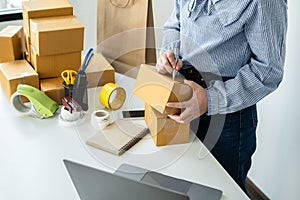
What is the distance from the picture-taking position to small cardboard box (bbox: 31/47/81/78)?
1.78 meters

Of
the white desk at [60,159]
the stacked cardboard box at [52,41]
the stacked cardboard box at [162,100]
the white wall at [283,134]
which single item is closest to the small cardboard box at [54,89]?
the stacked cardboard box at [52,41]

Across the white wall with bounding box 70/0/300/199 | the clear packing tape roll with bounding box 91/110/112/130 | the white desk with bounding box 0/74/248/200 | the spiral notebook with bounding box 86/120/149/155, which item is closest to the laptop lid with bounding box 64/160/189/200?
the white desk with bounding box 0/74/248/200

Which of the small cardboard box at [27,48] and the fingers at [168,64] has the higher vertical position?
the fingers at [168,64]

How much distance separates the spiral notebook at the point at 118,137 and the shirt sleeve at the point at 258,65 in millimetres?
252

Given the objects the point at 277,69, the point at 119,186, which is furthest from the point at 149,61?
the point at 119,186

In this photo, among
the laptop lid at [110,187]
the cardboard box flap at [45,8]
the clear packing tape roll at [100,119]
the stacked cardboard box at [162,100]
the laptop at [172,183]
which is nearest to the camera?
the laptop lid at [110,187]

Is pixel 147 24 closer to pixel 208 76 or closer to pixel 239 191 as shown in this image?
pixel 208 76

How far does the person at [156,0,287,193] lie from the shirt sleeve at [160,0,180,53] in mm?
34

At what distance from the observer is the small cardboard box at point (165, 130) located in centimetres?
148

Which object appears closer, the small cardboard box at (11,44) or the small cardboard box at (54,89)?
the small cardboard box at (54,89)

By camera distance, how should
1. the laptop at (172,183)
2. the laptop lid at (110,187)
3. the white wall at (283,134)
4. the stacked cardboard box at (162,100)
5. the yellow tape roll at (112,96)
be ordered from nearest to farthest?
the laptop lid at (110,187) < the laptop at (172,183) < the stacked cardboard box at (162,100) < the yellow tape roll at (112,96) < the white wall at (283,134)

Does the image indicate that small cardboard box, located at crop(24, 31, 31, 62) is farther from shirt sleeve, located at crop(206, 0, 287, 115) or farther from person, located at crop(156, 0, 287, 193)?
shirt sleeve, located at crop(206, 0, 287, 115)

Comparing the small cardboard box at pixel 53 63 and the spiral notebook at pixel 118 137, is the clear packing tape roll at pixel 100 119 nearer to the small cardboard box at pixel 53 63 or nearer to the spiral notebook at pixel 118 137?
the spiral notebook at pixel 118 137

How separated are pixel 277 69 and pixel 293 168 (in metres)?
0.91
